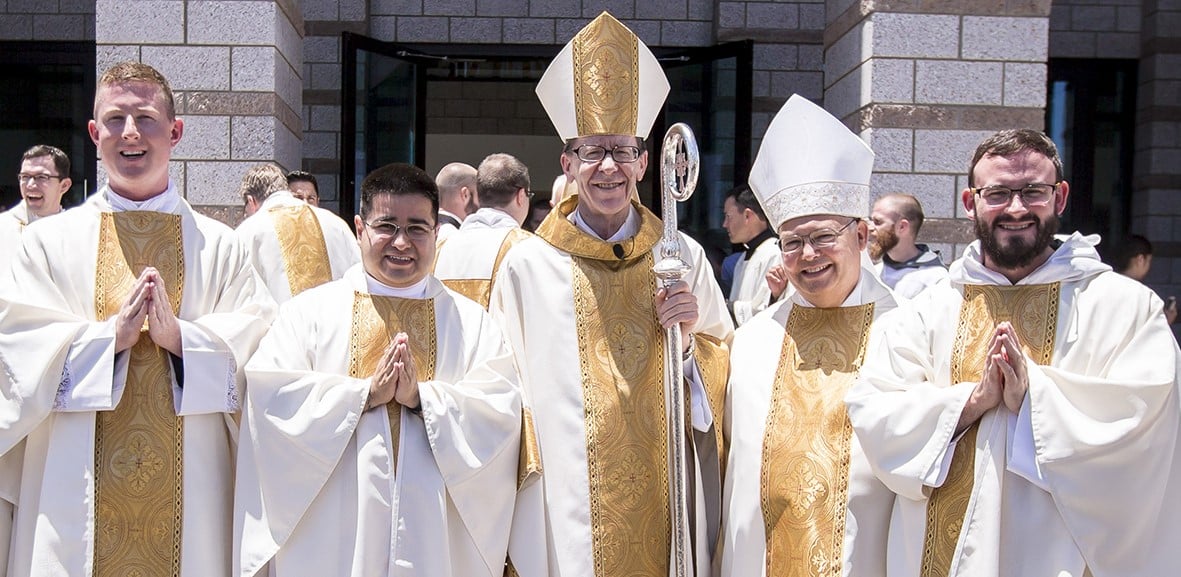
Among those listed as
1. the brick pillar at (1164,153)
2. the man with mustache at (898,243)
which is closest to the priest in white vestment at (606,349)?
the man with mustache at (898,243)

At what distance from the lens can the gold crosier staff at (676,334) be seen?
342 cm

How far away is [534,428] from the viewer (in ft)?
11.6

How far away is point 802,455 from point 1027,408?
668 millimetres

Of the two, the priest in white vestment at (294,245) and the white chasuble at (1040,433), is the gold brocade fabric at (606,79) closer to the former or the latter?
the white chasuble at (1040,433)

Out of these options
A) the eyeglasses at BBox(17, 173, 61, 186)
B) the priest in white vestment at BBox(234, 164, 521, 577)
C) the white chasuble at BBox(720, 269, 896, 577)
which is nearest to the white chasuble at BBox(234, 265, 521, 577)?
the priest in white vestment at BBox(234, 164, 521, 577)

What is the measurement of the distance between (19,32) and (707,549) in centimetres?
867

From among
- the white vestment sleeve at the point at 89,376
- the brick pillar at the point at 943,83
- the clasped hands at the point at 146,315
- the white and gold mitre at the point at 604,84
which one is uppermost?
the brick pillar at the point at 943,83

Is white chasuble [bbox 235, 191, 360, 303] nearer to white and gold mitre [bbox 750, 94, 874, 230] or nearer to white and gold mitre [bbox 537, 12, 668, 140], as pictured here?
white and gold mitre [bbox 537, 12, 668, 140]

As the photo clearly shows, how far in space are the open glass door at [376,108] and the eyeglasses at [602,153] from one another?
206 inches

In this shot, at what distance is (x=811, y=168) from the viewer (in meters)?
3.56

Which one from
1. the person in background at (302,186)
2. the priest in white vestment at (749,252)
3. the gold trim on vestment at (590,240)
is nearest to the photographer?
the gold trim on vestment at (590,240)

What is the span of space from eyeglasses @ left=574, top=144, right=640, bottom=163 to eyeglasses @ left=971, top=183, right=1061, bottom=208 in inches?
45.8

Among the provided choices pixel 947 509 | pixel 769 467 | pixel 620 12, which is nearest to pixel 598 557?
pixel 769 467

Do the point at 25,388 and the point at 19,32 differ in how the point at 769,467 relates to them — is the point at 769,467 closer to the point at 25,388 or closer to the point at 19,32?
the point at 25,388
